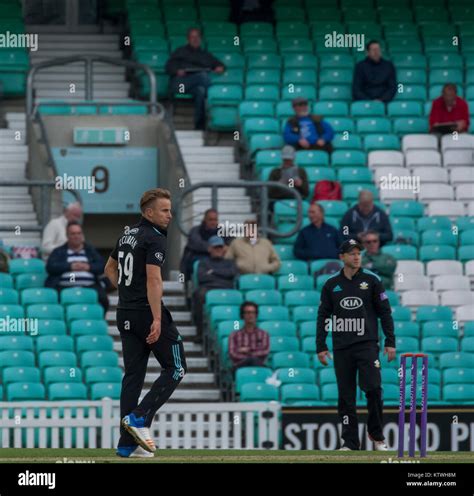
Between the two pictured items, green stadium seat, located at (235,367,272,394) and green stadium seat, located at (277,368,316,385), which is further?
green stadium seat, located at (277,368,316,385)

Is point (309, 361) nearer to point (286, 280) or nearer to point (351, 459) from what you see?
point (286, 280)

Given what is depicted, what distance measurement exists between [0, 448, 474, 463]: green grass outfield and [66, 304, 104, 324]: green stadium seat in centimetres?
536

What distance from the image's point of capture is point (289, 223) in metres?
22.0

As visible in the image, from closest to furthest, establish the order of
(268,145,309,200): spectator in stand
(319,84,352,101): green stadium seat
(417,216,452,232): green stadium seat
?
(268,145,309,200): spectator in stand
(417,216,452,232): green stadium seat
(319,84,352,101): green stadium seat

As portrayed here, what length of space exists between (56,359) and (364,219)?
4.13 m

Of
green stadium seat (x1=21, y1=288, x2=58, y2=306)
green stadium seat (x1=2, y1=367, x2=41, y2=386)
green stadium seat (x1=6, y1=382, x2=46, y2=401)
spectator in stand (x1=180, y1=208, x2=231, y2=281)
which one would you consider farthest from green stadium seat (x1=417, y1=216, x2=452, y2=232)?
green stadium seat (x1=6, y1=382, x2=46, y2=401)

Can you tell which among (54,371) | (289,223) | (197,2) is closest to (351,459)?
(54,371)

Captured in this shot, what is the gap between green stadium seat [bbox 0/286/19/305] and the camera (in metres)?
19.9

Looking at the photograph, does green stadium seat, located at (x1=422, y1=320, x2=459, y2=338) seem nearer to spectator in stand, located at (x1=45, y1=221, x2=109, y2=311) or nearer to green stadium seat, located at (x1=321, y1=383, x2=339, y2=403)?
green stadium seat, located at (x1=321, y1=383, x2=339, y2=403)

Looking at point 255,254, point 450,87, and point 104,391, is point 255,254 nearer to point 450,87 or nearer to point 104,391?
point 104,391

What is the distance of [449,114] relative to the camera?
2367 centimetres

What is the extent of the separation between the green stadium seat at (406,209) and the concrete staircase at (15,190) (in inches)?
166

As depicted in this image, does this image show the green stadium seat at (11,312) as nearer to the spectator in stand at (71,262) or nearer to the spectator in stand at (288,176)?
the spectator in stand at (71,262)
